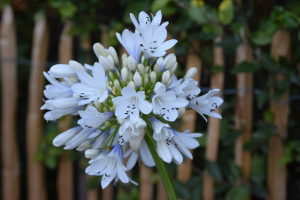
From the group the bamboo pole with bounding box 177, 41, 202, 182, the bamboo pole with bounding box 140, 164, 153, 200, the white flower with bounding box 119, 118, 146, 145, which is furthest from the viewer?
the bamboo pole with bounding box 140, 164, 153, 200

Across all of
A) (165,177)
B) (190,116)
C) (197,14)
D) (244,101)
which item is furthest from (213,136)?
(165,177)

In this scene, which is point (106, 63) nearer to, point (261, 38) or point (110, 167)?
point (110, 167)

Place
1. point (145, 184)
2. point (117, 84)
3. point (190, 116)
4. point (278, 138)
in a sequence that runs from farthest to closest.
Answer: point (145, 184) < point (190, 116) < point (278, 138) < point (117, 84)

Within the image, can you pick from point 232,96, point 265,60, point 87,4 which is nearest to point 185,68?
point 232,96

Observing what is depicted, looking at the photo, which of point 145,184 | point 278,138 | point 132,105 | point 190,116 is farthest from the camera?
point 145,184

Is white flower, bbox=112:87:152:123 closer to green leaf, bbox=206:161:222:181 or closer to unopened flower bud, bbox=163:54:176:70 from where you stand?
unopened flower bud, bbox=163:54:176:70

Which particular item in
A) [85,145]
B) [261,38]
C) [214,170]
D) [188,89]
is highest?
[261,38]

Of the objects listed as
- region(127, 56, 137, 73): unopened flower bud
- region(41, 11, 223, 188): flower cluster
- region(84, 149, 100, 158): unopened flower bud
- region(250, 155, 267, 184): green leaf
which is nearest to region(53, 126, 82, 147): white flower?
region(41, 11, 223, 188): flower cluster

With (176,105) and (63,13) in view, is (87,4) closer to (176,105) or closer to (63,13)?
(63,13)
